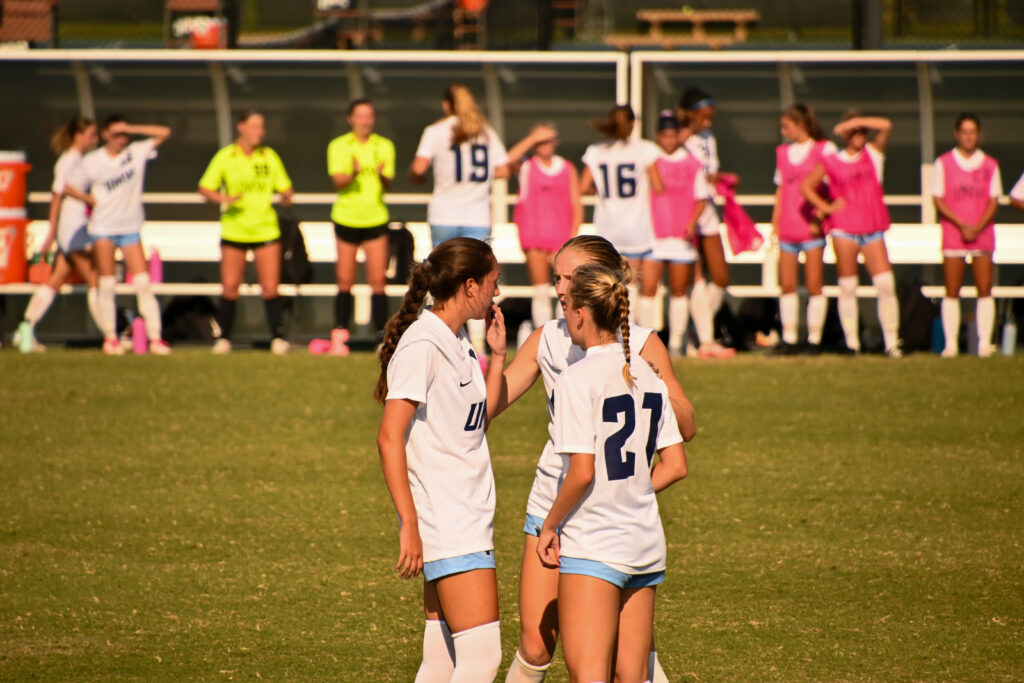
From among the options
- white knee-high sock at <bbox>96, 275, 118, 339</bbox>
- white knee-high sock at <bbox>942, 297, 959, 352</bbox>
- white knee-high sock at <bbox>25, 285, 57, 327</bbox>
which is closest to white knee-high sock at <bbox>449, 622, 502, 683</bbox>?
white knee-high sock at <bbox>942, 297, 959, 352</bbox>

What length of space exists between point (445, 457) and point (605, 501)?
0.45 metres

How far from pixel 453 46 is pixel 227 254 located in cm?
620

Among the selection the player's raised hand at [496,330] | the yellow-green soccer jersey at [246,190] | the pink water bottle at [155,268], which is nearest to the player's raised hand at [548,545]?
the player's raised hand at [496,330]

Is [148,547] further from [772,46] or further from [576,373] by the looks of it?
[772,46]

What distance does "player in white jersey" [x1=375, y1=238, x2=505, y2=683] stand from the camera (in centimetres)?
339

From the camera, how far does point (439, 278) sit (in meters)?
3.59

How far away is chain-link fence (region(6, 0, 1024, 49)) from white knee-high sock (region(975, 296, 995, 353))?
209 inches

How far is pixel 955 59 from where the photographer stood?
1212 cm

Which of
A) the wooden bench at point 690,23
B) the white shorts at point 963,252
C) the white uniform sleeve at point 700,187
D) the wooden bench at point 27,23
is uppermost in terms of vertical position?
the wooden bench at point 690,23

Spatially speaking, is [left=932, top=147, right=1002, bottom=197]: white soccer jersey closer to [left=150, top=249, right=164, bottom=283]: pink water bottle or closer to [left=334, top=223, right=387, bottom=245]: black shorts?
[left=334, top=223, right=387, bottom=245]: black shorts

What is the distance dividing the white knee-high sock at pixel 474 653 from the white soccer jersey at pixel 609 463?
0.99 feet

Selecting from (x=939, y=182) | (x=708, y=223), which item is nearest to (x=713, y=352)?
(x=708, y=223)

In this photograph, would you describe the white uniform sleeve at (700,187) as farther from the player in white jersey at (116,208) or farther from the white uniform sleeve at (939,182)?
the player in white jersey at (116,208)

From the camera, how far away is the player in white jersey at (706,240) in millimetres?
11633
